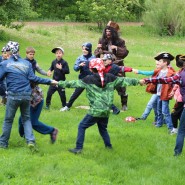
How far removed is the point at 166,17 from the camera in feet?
147

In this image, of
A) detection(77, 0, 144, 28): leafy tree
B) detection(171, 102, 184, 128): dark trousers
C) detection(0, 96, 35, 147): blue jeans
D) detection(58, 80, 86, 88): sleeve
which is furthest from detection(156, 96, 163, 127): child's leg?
detection(77, 0, 144, 28): leafy tree

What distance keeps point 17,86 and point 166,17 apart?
3903 cm

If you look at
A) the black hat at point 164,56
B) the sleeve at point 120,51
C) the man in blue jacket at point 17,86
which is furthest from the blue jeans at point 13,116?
the sleeve at point 120,51

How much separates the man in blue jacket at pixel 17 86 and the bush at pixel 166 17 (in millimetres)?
36674

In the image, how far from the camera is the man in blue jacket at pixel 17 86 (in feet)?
25.2

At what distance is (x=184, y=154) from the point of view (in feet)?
26.0

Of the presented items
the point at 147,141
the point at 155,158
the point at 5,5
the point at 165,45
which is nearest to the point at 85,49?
the point at 147,141

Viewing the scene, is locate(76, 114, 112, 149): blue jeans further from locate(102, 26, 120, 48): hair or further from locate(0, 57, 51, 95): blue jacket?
locate(102, 26, 120, 48): hair

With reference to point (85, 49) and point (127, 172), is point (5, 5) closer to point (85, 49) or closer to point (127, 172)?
point (85, 49)

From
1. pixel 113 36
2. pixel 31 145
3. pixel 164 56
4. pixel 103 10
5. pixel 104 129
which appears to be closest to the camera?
pixel 31 145

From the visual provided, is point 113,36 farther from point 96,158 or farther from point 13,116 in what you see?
point 96,158

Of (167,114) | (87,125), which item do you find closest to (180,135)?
(87,125)

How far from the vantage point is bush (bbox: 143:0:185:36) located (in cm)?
4311

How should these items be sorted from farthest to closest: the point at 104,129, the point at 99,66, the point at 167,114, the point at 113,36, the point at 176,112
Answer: the point at 113,36 → the point at 167,114 → the point at 176,112 → the point at 104,129 → the point at 99,66
